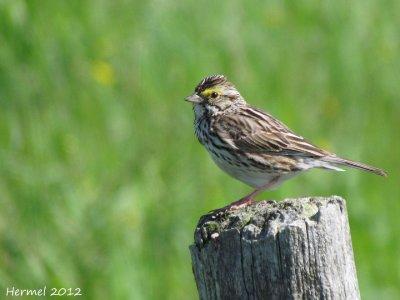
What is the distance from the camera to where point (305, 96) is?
1276 centimetres

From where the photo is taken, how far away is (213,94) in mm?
8844

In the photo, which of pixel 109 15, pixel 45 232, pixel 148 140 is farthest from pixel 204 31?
pixel 45 232

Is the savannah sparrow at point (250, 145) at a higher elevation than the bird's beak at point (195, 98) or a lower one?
lower

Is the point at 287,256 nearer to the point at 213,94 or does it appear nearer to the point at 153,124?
the point at 213,94

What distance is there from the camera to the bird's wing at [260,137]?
855 centimetres

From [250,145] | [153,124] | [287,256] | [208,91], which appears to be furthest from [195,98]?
[287,256]

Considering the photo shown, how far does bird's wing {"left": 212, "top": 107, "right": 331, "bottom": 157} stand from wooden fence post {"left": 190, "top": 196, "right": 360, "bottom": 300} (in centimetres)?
327

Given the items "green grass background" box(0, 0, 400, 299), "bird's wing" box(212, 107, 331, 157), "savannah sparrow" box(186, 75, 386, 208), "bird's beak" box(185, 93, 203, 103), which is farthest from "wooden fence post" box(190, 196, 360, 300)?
"green grass background" box(0, 0, 400, 299)

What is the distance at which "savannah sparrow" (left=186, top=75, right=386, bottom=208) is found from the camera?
8.45 metres

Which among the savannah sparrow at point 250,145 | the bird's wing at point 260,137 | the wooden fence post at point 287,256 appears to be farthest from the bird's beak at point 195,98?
the wooden fence post at point 287,256

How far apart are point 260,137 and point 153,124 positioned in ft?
8.69

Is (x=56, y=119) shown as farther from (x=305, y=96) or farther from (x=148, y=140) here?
(x=305, y=96)

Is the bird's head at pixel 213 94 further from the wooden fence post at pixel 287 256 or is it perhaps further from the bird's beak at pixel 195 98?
the wooden fence post at pixel 287 256

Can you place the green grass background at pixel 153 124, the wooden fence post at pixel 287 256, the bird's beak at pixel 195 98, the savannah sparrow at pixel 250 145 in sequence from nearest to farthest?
the wooden fence post at pixel 287 256 → the savannah sparrow at pixel 250 145 → the bird's beak at pixel 195 98 → the green grass background at pixel 153 124
